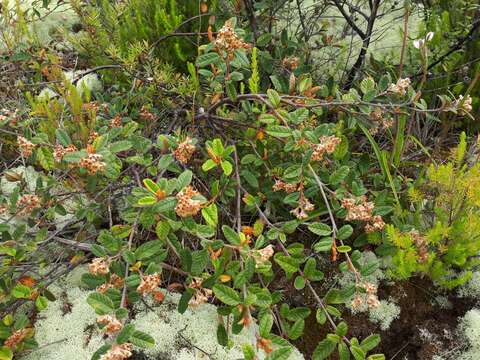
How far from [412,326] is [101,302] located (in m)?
1.06

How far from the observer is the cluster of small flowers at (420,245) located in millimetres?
1520

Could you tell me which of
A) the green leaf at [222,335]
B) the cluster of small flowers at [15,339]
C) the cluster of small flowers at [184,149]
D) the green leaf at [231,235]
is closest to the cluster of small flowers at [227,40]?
the cluster of small flowers at [184,149]

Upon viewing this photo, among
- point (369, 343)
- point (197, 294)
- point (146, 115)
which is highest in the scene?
point (146, 115)

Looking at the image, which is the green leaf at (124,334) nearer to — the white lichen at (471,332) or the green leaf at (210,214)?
the green leaf at (210,214)

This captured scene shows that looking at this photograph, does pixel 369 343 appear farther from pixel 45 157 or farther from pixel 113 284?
pixel 45 157

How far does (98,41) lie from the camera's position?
2.25 m

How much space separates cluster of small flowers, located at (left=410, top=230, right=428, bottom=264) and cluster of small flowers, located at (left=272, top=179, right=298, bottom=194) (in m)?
0.40

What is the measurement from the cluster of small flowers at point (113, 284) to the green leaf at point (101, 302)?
0.10 meters

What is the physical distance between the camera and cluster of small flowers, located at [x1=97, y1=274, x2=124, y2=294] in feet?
4.08

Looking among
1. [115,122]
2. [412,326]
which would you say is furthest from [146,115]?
[412,326]

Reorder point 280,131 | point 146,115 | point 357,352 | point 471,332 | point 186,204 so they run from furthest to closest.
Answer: point 146,115 < point 471,332 < point 280,131 < point 357,352 < point 186,204

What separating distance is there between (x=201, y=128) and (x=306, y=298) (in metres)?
0.74

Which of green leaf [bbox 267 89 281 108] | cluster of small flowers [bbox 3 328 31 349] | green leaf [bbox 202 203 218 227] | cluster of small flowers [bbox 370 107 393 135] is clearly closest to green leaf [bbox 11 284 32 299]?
cluster of small flowers [bbox 3 328 31 349]

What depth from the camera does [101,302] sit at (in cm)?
113
